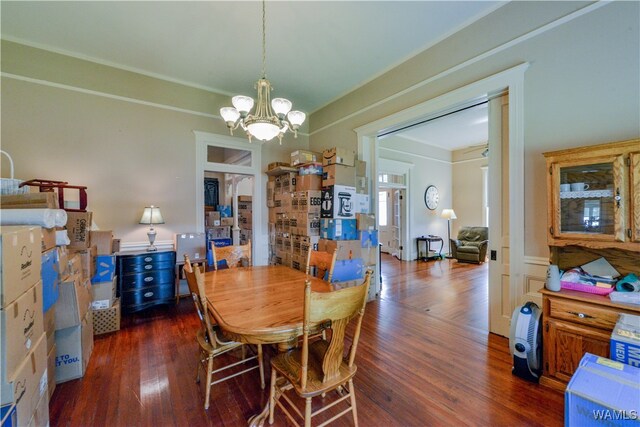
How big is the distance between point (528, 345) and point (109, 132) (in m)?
5.24

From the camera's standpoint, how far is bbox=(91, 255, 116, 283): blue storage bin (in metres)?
2.83

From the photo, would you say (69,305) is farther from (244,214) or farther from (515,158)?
(244,214)

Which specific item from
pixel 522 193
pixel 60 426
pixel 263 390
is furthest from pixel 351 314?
pixel 522 193

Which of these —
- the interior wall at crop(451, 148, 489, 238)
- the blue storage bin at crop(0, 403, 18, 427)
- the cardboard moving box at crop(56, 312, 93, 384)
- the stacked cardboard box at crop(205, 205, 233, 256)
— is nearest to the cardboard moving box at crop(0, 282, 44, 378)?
the blue storage bin at crop(0, 403, 18, 427)

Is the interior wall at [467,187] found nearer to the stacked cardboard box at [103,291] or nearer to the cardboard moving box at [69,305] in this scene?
the stacked cardboard box at [103,291]

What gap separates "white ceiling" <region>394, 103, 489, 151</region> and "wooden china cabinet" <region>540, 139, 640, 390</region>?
317 cm

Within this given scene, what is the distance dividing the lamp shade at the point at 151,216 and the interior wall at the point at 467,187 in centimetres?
763

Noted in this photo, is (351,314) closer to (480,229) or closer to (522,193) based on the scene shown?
(522,193)

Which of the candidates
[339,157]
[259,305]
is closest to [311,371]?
[259,305]

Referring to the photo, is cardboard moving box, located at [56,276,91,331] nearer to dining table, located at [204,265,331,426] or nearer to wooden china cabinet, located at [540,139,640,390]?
dining table, located at [204,265,331,426]

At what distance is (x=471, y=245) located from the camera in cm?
673

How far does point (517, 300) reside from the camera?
2.47 m

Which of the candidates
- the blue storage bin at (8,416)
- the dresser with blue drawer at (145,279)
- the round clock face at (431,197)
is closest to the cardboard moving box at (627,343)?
the blue storage bin at (8,416)

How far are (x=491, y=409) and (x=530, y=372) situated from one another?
55 cm
